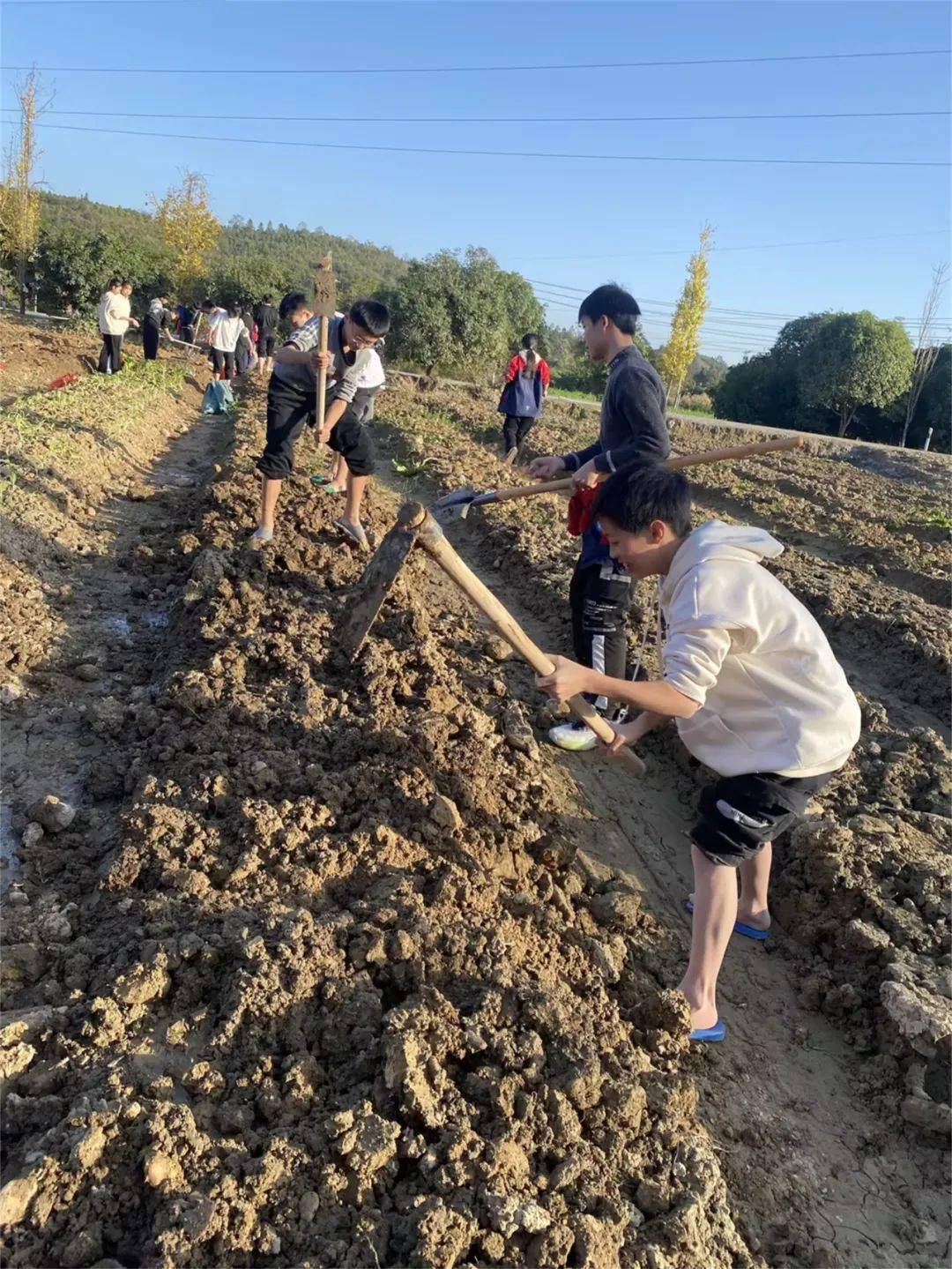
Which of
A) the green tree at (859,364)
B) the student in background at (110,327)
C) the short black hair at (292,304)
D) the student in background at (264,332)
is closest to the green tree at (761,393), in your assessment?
the green tree at (859,364)

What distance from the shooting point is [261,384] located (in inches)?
746

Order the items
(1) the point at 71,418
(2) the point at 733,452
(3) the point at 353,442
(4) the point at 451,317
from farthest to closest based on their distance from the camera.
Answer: (4) the point at 451,317, (1) the point at 71,418, (3) the point at 353,442, (2) the point at 733,452

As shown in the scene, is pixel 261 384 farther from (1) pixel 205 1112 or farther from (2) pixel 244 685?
(1) pixel 205 1112

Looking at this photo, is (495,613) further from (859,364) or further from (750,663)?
(859,364)

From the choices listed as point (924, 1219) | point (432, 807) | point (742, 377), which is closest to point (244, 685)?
point (432, 807)

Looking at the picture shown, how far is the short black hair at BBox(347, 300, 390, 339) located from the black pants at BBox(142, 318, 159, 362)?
15.0 m

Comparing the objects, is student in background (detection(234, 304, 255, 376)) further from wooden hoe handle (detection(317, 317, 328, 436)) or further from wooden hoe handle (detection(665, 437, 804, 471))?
wooden hoe handle (detection(665, 437, 804, 471))

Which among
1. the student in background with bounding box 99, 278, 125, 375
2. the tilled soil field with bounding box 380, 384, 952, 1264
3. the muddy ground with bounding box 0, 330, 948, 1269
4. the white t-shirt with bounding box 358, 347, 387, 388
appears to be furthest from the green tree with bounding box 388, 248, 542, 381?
the muddy ground with bounding box 0, 330, 948, 1269

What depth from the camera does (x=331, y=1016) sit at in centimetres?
218

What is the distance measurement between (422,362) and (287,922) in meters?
28.4

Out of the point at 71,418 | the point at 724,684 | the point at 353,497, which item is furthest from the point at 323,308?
the point at 71,418

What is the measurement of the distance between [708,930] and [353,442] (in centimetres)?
441

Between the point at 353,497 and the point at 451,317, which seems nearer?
the point at 353,497

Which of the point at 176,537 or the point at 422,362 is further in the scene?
the point at 422,362
